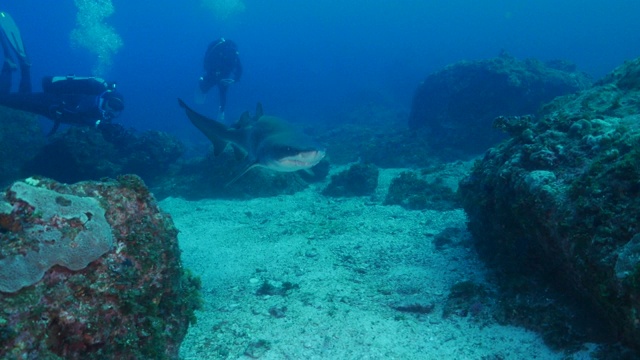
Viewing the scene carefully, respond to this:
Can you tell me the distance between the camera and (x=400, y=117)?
34.3 metres

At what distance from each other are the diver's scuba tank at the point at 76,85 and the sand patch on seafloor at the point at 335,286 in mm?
7556

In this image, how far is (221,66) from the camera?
19484 millimetres

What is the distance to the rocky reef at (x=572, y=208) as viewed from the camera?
123 inches

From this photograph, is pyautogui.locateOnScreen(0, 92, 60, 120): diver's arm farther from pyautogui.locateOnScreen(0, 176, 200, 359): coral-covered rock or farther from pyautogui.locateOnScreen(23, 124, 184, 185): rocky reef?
pyautogui.locateOnScreen(0, 176, 200, 359): coral-covered rock

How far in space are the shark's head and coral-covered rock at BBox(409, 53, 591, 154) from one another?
12.9m

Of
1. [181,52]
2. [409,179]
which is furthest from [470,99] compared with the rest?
[181,52]

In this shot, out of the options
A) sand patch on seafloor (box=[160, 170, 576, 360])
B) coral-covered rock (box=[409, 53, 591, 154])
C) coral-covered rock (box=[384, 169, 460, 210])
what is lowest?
sand patch on seafloor (box=[160, 170, 576, 360])

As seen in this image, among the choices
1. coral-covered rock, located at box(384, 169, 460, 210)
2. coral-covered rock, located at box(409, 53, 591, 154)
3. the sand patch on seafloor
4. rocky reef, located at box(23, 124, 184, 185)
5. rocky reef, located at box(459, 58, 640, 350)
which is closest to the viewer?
rocky reef, located at box(459, 58, 640, 350)

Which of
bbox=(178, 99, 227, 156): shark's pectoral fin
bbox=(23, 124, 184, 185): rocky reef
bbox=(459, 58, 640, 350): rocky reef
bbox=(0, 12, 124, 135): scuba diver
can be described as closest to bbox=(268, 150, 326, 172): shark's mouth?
bbox=(178, 99, 227, 156): shark's pectoral fin

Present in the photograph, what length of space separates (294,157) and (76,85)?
12549mm

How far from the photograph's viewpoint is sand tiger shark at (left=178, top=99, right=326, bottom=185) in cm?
576

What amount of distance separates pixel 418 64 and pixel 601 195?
239ft

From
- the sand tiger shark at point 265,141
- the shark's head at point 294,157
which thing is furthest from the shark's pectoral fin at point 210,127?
the shark's head at point 294,157

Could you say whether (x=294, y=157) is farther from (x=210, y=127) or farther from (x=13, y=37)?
(x=13, y=37)
